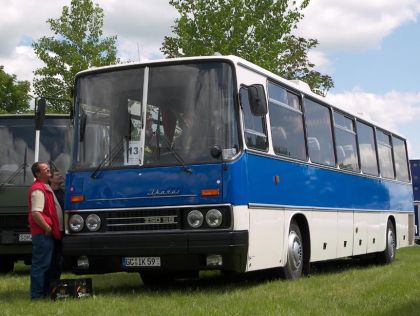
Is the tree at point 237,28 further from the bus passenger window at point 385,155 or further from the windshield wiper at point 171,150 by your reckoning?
the windshield wiper at point 171,150

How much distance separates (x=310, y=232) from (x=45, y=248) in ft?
14.6

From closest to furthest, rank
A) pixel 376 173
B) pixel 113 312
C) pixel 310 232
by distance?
pixel 113 312 < pixel 310 232 < pixel 376 173

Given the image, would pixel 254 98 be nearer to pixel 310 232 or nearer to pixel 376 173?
pixel 310 232

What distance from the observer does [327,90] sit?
3947cm

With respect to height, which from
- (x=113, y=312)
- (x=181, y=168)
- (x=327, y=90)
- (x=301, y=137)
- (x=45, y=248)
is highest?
(x=327, y=90)

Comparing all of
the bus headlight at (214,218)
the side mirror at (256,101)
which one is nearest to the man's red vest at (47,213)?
the bus headlight at (214,218)

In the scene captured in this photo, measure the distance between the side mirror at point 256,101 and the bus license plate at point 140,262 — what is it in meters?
2.27

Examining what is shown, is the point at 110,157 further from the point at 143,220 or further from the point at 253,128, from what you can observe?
the point at 253,128

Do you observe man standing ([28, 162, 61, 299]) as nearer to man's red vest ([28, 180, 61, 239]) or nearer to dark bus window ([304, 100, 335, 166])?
man's red vest ([28, 180, 61, 239])

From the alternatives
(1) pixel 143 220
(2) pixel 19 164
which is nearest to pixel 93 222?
(1) pixel 143 220

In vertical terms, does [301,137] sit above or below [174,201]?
above

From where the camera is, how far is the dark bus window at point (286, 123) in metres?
11.7

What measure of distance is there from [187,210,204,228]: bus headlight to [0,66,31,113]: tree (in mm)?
38211

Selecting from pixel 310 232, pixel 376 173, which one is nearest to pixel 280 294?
pixel 310 232
